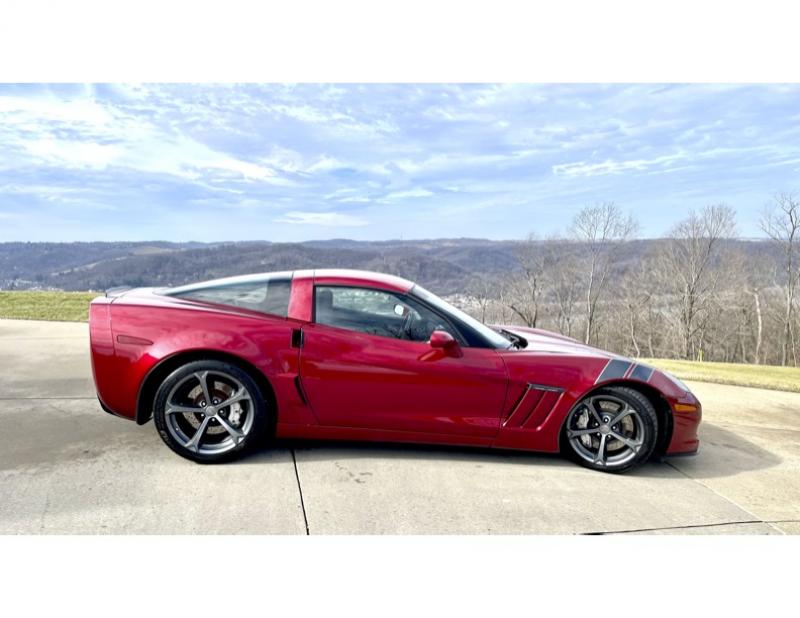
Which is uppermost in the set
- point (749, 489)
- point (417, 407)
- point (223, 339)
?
point (223, 339)

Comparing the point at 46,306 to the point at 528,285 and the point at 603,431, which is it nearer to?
the point at 603,431

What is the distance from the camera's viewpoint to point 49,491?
9.61 ft

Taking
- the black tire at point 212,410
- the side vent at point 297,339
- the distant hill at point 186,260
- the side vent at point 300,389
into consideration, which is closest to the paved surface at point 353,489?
the black tire at point 212,410

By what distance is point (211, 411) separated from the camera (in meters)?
3.39

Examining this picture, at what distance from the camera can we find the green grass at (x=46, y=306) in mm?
11367

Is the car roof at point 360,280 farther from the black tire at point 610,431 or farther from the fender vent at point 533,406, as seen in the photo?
the black tire at point 610,431

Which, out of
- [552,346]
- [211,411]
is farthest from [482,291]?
[211,411]

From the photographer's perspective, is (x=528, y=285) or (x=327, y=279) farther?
(x=528, y=285)

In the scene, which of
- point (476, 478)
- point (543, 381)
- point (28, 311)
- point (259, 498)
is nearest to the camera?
point (259, 498)

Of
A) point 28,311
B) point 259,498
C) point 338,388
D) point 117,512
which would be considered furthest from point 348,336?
point 28,311

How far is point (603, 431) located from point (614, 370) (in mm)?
449

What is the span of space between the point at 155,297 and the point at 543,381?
2.81m

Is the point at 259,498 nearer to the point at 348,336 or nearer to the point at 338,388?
the point at 338,388

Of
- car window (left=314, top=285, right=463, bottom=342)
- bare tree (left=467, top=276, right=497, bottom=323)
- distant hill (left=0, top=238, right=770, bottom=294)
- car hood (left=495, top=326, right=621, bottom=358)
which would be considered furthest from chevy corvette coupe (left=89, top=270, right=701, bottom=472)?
bare tree (left=467, top=276, right=497, bottom=323)
